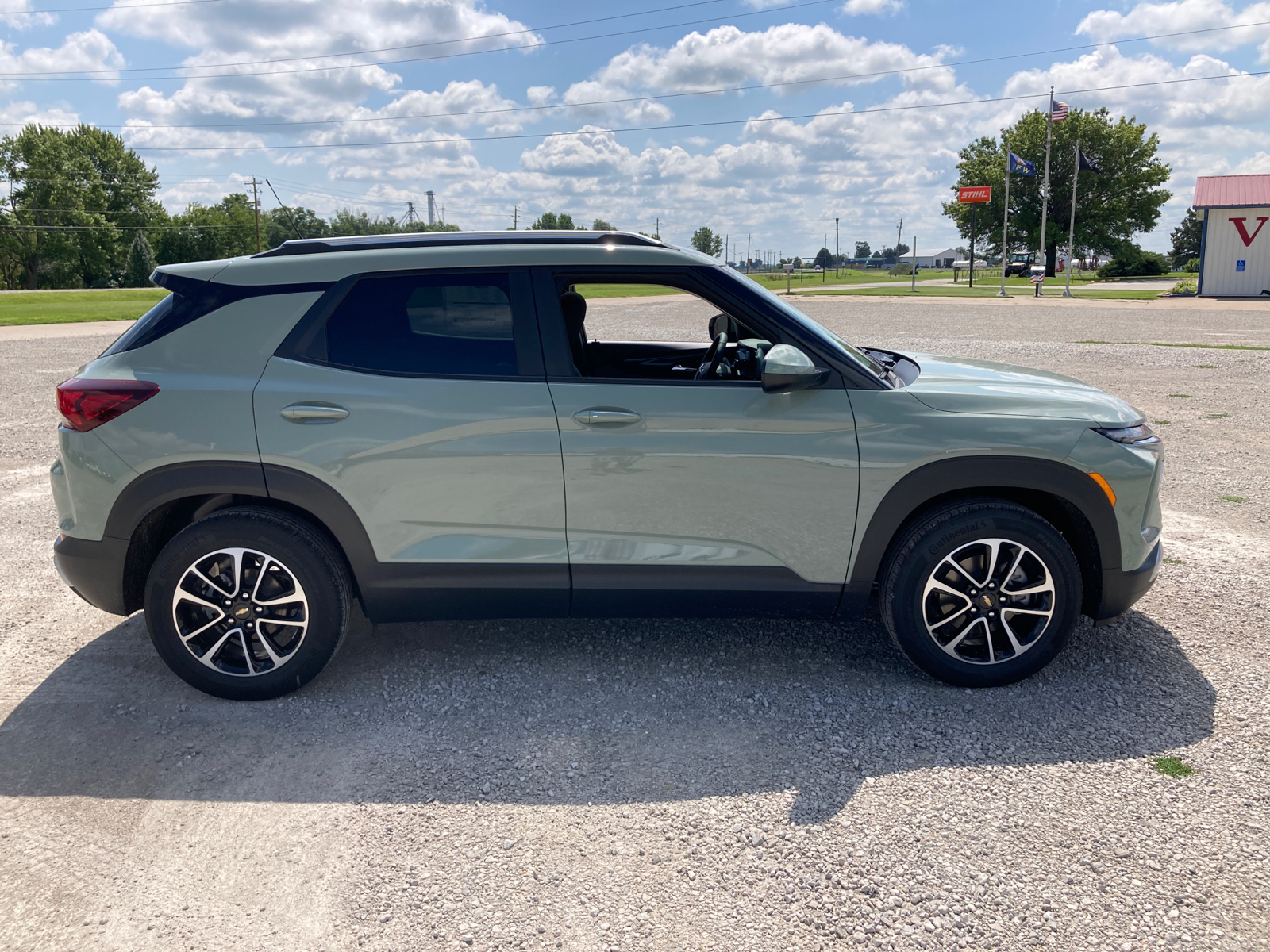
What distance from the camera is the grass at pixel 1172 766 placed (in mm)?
3137

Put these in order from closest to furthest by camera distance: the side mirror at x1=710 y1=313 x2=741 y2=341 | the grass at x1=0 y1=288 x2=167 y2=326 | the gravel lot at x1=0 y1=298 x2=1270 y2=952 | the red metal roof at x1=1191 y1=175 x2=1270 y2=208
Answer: the gravel lot at x1=0 y1=298 x2=1270 y2=952
the side mirror at x1=710 y1=313 x2=741 y2=341
the grass at x1=0 y1=288 x2=167 y2=326
the red metal roof at x1=1191 y1=175 x2=1270 y2=208

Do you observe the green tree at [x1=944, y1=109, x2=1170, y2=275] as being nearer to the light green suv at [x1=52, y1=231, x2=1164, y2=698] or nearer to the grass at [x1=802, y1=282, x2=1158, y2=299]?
the grass at [x1=802, y1=282, x2=1158, y2=299]

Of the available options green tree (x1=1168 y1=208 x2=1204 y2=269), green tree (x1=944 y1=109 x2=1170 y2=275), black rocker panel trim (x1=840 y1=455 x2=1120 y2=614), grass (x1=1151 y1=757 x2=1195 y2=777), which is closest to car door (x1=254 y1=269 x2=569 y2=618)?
black rocker panel trim (x1=840 y1=455 x2=1120 y2=614)

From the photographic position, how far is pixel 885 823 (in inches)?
113

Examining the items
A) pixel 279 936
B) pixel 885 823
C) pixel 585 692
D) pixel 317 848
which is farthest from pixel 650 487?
pixel 279 936

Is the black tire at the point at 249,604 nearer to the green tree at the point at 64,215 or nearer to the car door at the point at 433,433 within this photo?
the car door at the point at 433,433

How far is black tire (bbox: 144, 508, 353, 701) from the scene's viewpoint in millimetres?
3590

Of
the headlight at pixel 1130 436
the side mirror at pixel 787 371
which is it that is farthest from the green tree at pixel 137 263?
the headlight at pixel 1130 436

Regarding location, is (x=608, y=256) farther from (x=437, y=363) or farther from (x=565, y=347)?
(x=437, y=363)

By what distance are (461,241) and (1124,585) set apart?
3073mm

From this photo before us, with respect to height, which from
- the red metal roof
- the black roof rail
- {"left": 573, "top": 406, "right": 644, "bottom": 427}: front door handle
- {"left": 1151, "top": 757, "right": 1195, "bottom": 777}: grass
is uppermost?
the red metal roof

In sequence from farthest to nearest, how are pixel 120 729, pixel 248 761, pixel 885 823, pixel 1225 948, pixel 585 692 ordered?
pixel 585 692, pixel 120 729, pixel 248 761, pixel 885 823, pixel 1225 948

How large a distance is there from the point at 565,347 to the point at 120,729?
2266mm

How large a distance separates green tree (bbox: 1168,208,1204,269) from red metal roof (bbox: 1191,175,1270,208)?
59.8 m
